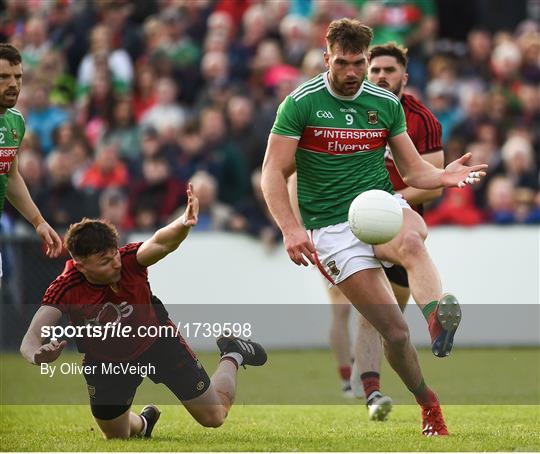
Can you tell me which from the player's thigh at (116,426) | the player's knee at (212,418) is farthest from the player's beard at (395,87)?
the player's thigh at (116,426)

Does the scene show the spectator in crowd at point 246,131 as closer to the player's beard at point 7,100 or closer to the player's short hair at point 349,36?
the player's beard at point 7,100

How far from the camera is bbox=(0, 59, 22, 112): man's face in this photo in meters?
9.36

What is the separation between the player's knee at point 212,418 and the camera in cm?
935

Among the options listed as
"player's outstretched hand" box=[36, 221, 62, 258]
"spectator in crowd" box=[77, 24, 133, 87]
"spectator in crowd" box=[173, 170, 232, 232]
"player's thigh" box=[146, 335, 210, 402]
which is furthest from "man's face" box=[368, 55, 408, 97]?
"spectator in crowd" box=[77, 24, 133, 87]

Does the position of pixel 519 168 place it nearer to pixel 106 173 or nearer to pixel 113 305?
pixel 106 173

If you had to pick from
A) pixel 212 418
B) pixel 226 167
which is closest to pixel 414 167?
pixel 212 418

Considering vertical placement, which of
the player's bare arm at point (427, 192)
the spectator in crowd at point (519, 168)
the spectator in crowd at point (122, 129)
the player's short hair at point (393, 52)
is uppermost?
the player's short hair at point (393, 52)

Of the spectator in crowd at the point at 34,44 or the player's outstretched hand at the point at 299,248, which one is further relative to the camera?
the spectator in crowd at the point at 34,44

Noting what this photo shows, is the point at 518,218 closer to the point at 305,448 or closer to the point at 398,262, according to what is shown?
the point at 398,262

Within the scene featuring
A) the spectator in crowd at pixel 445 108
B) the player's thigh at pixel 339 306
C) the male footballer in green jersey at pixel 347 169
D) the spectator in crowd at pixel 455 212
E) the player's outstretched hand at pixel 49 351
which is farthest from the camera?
the spectator in crowd at pixel 445 108

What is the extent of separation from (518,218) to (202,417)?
319 inches

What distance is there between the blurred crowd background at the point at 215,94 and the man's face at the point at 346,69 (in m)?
6.91

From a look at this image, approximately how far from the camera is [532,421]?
32.8 ft

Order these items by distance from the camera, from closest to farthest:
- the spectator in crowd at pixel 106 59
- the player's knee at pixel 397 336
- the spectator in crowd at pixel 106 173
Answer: the player's knee at pixel 397 336 < the spectator in crowd at pixel 106 173 < the spectator in crowd at pixel 106 59
